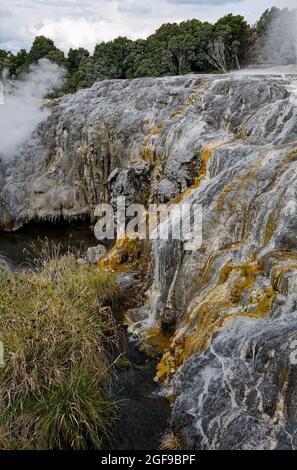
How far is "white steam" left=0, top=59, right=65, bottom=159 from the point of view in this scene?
1007 inches

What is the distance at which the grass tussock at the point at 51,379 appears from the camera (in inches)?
275

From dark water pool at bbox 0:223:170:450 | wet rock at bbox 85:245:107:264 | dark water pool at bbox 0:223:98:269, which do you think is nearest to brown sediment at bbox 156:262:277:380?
dark water pool at bbox 0:223:170:450

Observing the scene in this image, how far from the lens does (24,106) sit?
28922 mm

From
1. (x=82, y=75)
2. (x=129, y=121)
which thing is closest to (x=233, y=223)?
(x=129, y=121)

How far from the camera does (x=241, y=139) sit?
14875mm

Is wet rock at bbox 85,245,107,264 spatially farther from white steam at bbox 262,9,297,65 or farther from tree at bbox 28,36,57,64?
tree at bbox 28,36,57,64

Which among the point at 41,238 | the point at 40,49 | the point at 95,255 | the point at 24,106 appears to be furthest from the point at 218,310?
the point at 40,49

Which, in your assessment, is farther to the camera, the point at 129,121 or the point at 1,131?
the point at 1,131

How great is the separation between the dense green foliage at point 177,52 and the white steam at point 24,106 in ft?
3.66

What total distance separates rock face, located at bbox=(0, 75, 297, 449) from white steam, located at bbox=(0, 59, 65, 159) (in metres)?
2.10

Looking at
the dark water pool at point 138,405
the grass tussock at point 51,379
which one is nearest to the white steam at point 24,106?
the dark water pool at point 138,405

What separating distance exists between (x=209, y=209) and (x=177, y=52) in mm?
25743
